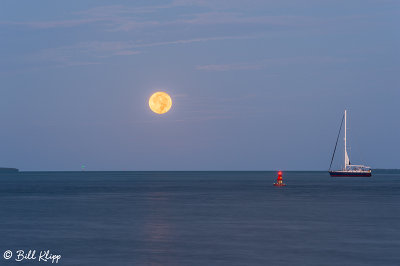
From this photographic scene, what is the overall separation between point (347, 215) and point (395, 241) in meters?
19.6

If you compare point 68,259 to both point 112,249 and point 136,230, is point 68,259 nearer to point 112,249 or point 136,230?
point 112,249

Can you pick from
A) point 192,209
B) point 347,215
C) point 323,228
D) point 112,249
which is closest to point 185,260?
point 112,249

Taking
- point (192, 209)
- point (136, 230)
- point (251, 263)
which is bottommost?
point (251, 263)

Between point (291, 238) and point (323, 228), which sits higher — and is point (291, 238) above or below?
below

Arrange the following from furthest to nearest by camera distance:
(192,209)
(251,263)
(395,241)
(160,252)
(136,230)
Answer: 1. (192,209)
2. (136,230)
3. (395,241)
4. (160,252)
5. (251,263)

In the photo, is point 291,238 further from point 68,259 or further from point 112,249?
point 68,259

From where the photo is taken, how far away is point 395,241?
37.1m

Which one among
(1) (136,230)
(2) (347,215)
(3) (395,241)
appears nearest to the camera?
(3) (395,241)

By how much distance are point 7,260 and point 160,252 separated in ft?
25.6

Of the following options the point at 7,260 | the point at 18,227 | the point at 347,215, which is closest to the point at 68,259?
the point at 7,260

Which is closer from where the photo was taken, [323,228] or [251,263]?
[251,263]

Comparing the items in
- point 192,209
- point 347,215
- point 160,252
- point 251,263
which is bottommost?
point 251,263

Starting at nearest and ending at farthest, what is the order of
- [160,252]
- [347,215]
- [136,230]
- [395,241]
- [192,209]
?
[160,252] → [395,241] → [136,230] → [347,215] → [192,209]

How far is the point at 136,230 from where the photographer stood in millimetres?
43219
